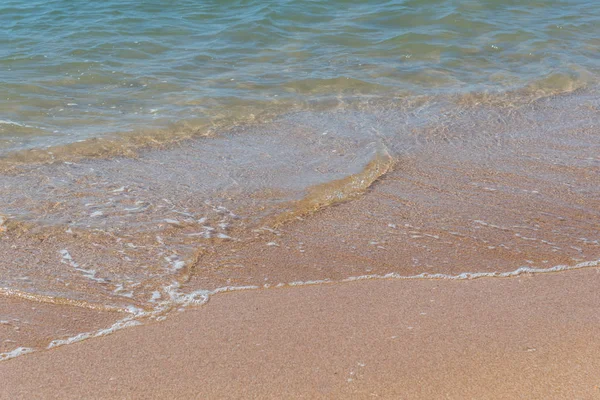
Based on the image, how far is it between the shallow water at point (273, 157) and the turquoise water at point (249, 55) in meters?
0.05

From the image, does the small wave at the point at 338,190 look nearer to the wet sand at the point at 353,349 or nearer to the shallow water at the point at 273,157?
the shallow water at the point at 273,157

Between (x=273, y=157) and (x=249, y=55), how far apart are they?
13.6 ft

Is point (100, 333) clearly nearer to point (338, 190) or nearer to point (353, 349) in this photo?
point (353, 349)

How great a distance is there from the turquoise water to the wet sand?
3.86 m

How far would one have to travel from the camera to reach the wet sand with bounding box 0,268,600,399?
334 centimetres

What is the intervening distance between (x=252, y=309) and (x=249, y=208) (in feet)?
4.99

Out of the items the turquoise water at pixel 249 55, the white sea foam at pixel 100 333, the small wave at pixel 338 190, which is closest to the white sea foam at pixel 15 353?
the white sea foam at pixel 100 333

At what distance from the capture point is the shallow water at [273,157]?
457 cm

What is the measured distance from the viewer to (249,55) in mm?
10406

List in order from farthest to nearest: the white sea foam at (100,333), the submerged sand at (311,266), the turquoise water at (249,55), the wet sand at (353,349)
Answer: the turquoise water at (249,55), the white sea foam at (100,333), the submerged sand at (311,266), the wet sand at (353,349)

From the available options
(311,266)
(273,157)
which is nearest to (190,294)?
(311,266)

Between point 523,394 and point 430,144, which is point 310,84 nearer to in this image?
point 430,144

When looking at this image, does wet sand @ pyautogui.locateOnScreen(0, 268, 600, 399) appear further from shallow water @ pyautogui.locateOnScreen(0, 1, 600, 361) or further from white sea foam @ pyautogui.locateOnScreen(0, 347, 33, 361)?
shallow water @ pyautogui.locateOnScreen(0, 1, 600, 361)

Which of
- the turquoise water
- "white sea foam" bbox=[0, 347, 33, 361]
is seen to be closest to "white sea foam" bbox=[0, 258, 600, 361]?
"white sea foam" bbox=[0, 347, 33, 361]
